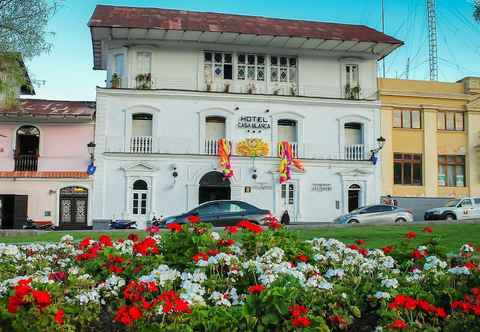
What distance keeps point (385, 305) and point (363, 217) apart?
78.6 feet

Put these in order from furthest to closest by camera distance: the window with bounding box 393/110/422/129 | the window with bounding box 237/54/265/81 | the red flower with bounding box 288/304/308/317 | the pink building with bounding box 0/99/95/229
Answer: the window with bounding box 393/110/422/129, the window with bounding box 237/54/265/81, the pink building with bounding box 0/99/95/229, the red flower with bounding box 288/304/308/317

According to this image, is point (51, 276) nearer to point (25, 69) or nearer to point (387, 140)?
point (25, 69)

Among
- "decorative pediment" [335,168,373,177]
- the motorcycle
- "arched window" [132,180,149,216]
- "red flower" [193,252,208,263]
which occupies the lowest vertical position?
the motorcycle

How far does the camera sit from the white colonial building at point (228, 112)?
31906 millimetres

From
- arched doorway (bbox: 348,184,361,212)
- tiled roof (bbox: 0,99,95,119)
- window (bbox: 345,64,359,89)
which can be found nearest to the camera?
tiled roof (bbox: 0,99,95,119)

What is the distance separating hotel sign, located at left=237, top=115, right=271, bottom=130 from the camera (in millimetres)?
33281

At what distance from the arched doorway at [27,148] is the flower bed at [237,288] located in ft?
85.6

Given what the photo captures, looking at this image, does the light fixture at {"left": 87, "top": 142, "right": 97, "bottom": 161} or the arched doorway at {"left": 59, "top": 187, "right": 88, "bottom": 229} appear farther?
the arched doorway at {"left": 59, "top": 187, "right": 88, "bottom": 229}

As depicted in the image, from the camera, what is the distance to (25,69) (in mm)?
23781

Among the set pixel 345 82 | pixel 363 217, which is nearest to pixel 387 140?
pixel 345 82

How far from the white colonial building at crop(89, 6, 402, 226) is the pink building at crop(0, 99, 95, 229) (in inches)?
62.7

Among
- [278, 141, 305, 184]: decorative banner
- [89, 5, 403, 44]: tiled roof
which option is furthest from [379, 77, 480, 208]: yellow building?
[278, 141, 305, 184]: decorative banner

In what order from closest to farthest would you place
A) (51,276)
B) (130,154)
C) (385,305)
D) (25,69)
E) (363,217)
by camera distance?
(385,305), (51,276), (25,69), (363,217), (130,154)

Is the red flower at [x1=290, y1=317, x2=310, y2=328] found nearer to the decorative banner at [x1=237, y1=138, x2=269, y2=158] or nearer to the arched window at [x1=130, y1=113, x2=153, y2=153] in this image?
the arched window at [x1=130, y1=113, x2=153, y2=153]
